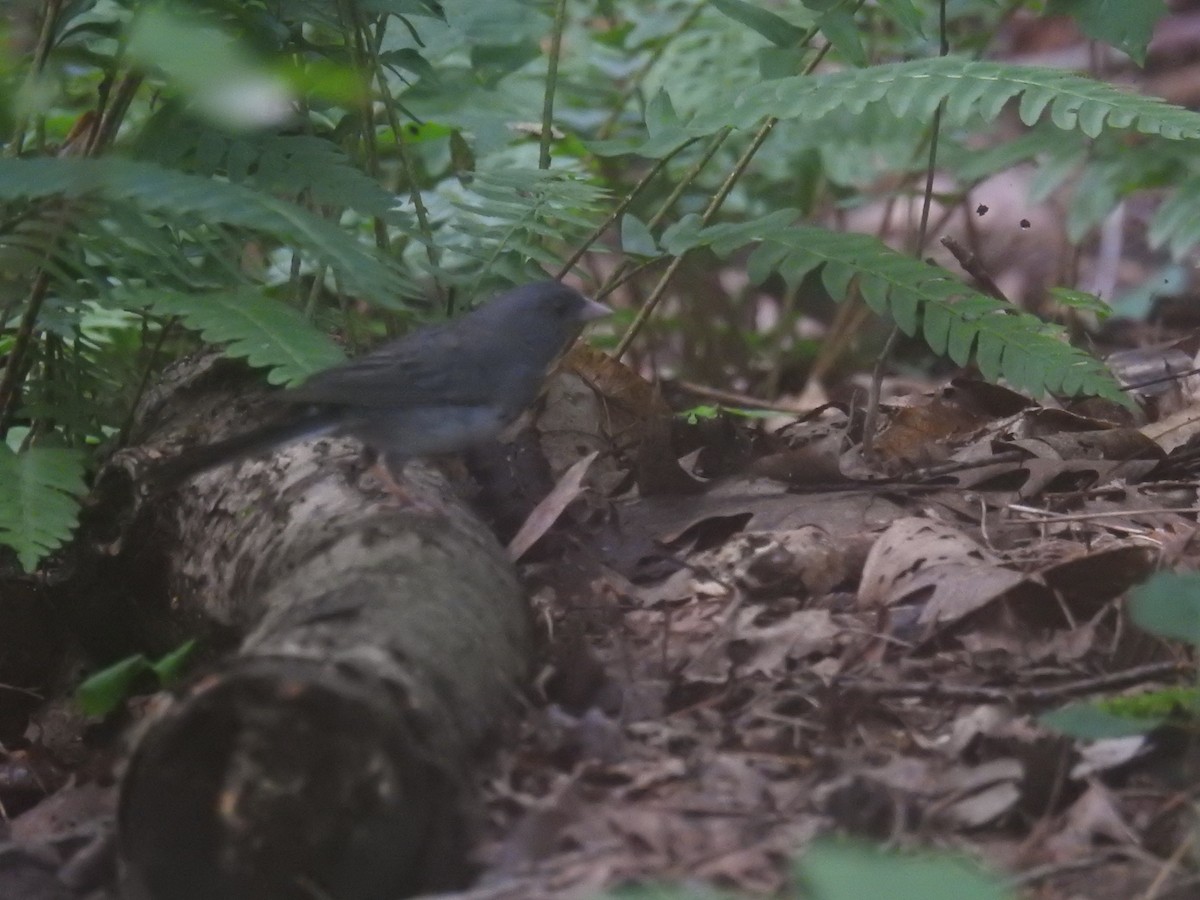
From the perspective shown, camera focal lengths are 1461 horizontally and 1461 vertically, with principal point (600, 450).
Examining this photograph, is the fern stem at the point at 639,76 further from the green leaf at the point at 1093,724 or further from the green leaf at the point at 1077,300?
the green leaf at the point at 1093,724

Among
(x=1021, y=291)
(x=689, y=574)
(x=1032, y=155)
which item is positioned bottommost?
(x=1021, y=291)

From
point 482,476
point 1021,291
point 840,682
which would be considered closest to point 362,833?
point 840,682

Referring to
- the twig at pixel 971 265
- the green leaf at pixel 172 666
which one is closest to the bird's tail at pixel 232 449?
the green leaf at pixel 172 666

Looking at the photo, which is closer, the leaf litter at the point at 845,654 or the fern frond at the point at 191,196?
the leaf litter at the point at 845,654

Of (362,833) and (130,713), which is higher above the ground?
(362,833)

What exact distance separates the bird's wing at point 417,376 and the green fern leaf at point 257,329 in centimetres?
12

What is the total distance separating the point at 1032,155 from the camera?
5844 millimetres

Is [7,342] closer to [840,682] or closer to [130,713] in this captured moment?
[130,713]

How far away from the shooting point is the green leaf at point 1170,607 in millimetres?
2299

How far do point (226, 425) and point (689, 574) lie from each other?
1.34 meters

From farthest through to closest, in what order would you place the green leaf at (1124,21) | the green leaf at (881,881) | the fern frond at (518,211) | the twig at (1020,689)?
the fern frond at (518,211) < the green leaf at (1124,21) < the twig at (1020,689) < the green leaf at (881,881)

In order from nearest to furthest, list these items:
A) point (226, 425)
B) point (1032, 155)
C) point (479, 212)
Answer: point (226, 425), point (479, 212), point (1032, 155)

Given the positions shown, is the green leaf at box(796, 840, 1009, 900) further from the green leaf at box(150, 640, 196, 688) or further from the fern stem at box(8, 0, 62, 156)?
the fern stem at box(8, 0, 62, 156)

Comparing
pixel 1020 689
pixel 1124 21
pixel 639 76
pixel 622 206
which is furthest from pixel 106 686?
pixel 639 76
